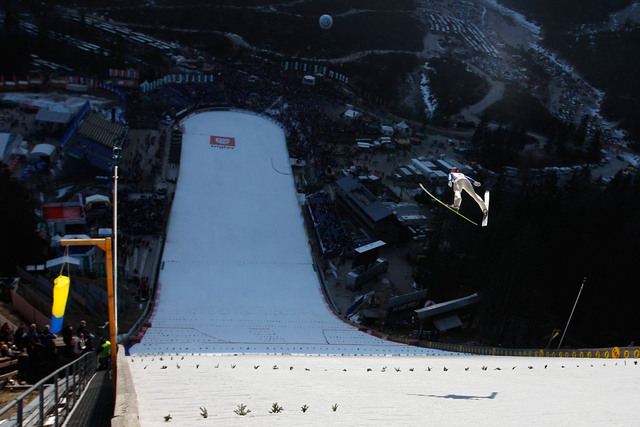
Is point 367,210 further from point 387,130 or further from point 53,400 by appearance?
point 53,400

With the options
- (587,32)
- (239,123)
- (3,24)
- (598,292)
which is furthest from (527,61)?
(3,24)

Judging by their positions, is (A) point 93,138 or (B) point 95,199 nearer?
(B) point 95,199

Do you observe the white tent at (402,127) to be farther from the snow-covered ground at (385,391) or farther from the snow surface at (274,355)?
the snow-covered ground at (385,391)

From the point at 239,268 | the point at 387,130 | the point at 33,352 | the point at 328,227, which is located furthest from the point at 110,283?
the point at 387,130

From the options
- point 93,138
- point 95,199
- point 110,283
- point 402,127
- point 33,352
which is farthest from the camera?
point 402,127

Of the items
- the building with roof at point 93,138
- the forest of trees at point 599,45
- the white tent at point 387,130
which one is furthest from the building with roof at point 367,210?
the forest of trees at point 599,45

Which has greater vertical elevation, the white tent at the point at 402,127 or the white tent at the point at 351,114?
the white tent at the point at 351,114

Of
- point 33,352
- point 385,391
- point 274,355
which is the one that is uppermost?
point 385,391
